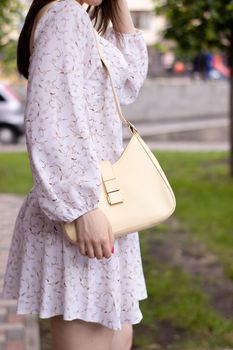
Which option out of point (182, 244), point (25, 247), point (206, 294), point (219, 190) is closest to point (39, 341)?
point (206, 294)

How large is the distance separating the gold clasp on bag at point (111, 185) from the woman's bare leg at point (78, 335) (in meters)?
0.37

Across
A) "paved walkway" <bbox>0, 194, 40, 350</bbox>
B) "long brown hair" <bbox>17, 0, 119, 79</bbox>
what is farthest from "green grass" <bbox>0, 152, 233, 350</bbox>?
"long brown hair" <bbox>17, 0, 119, 79</bbox>

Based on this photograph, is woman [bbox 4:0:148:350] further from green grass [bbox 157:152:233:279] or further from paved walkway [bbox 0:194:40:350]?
green grass [bbox 157:152:233:279]

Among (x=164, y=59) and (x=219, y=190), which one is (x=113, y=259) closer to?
(x=219, y=190)

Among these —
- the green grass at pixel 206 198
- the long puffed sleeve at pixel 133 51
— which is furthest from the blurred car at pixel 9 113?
the long puffed sleeve at pixel 133 51

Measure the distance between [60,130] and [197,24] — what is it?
881cm

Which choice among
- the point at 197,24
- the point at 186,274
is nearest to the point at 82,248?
the point at 186,274

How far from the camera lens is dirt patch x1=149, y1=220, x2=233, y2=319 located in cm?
587

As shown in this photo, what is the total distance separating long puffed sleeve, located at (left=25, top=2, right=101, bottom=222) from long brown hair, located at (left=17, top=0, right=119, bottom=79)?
169 millimetres

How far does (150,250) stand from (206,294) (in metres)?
1.45

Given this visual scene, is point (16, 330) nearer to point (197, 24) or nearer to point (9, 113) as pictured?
point (197, 24)

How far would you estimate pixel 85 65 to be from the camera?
239 cm

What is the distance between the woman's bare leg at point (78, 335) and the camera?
2.45 meters

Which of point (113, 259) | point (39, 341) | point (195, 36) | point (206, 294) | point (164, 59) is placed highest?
point (113, 259)
